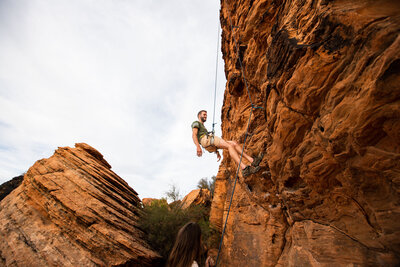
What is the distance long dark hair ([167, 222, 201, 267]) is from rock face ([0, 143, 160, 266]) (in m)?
3.76

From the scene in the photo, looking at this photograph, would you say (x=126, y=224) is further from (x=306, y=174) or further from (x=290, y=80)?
(x=290, y=80)

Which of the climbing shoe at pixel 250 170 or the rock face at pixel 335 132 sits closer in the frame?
the rock face at pixel 335 132

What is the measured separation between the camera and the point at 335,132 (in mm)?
2432

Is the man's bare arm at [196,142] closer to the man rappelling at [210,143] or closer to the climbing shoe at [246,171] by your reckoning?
the man rappelling at [210,143]

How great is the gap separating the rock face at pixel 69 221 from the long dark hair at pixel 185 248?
376cm

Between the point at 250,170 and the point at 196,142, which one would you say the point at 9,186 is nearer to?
the point at 196,142

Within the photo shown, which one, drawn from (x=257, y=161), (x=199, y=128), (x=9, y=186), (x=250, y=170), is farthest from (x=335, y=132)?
(x=9, y=186)

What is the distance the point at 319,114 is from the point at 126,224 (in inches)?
295

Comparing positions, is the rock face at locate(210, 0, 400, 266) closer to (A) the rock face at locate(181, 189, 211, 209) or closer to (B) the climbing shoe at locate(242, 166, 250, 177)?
(B) the climbing shoe at locate(242, 166, 250, 177)

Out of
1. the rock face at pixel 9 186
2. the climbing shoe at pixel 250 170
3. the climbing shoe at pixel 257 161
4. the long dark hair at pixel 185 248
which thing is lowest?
the long dark hair at pixel 185 248

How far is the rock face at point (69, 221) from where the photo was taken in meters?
5.70

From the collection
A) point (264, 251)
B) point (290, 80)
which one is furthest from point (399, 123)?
point (264, 251)

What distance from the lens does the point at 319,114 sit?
2846 mm

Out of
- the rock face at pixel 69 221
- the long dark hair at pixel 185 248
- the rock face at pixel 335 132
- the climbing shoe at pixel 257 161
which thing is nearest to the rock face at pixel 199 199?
the rock face at pixel 69 221
